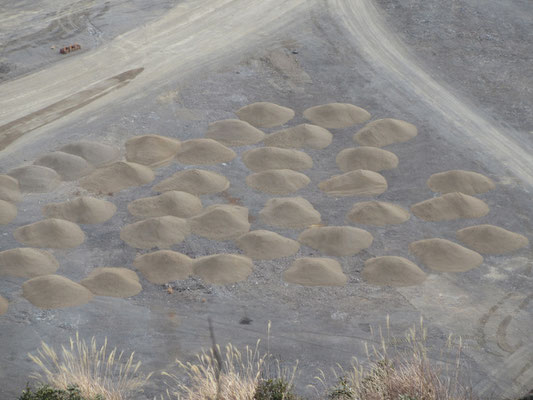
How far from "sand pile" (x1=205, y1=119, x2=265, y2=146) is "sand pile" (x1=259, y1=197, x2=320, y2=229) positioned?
347 cm

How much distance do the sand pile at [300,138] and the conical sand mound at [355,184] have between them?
200cm

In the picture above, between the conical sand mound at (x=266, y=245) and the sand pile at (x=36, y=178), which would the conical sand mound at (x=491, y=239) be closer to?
the conical sand mound at (x=266, y=245)

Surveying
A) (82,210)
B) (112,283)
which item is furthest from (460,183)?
(82,210)

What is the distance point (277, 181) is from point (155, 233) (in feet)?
12.3

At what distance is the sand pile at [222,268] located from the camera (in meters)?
15.8

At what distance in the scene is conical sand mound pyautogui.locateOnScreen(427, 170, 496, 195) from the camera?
19.3 metres

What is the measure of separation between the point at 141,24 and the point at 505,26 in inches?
525

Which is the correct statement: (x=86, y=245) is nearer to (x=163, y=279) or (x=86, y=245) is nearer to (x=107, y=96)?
(x=163, y=279)

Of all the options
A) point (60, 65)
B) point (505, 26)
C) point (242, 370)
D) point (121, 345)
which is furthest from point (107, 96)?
point (505, 26)

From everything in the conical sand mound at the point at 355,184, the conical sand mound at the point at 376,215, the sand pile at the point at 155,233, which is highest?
the sand pile at the point at 155,233

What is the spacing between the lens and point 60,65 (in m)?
25.1

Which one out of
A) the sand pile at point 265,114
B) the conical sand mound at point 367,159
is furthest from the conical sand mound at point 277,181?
the sand pile at point 265,114

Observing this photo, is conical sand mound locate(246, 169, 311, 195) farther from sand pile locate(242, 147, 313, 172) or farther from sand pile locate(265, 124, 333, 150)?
sand pile locate(265, 124, 333, 150)

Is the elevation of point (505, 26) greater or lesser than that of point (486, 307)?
greater
